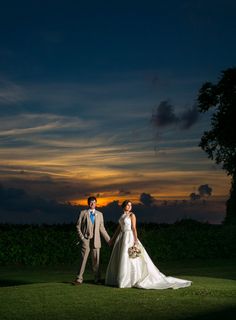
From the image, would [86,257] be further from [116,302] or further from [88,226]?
[116,302]

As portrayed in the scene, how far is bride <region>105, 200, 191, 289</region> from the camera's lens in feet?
60.5

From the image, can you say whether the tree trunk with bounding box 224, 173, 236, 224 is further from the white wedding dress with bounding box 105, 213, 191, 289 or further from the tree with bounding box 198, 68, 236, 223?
the white wedding dress with bounding box 105, 213, 191, 289

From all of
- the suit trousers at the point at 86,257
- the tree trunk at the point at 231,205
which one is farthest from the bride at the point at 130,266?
the tree trunk at the point at 231,205

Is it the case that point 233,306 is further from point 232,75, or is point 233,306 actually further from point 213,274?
point 232,75

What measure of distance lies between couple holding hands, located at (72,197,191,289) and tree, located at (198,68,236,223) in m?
33.9

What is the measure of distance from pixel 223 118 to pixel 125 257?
37.1 m

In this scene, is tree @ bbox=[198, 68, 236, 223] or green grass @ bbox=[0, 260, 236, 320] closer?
green grass @ bbox=[0, 260, 236, 320]

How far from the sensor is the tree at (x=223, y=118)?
5344 cm

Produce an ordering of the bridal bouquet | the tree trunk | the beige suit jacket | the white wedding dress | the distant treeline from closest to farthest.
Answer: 1. the white wedding dress
2. the bridal bouquet
3. the beige suit jacket
4. the distant treeline
5. the tree trunk

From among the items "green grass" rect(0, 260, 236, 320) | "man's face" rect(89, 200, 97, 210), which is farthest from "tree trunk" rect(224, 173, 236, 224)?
"man's face" rect(89, 200, 97, 210)

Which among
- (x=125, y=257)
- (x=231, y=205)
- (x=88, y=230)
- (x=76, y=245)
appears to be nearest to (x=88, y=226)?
(x=88, y=230)

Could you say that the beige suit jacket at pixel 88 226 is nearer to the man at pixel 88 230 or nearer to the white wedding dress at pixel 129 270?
the man at pixel 88 230

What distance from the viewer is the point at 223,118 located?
178 ft

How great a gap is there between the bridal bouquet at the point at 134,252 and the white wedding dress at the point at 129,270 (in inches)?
3.3
